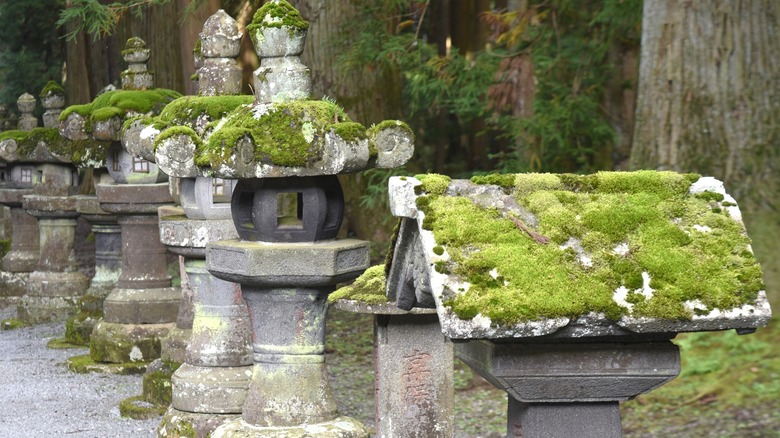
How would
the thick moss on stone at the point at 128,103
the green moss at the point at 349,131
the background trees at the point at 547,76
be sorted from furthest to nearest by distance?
the thick moss on stone at the point at 128,103 → the background trees at the point at 547,76 → the green moss at the point at 349,131

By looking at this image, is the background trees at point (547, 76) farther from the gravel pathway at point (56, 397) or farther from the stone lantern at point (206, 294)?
the stone lantern at point (206, 294)

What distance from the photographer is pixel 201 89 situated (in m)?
7.99

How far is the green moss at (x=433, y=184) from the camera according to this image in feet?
12.4

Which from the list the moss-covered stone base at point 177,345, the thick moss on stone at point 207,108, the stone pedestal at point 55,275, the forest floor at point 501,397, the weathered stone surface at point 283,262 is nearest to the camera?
the weathered stone surface at point 283,262

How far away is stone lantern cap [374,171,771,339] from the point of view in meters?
3.44

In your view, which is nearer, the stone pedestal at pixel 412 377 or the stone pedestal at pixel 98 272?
the stone pedestal at pixel 412 377

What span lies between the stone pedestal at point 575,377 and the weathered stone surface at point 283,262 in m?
2.19

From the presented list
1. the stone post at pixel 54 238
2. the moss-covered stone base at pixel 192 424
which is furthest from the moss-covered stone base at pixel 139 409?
the stone post at pixel 54 238

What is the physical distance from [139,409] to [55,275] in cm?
510

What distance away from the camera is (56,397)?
33.3 ft

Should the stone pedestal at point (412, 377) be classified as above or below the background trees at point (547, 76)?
below

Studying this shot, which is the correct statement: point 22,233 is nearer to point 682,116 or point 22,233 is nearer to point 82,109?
point 82,109

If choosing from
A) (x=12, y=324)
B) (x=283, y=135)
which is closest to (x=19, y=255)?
(x=12, y=324)

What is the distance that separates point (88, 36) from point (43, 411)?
10.9 m
